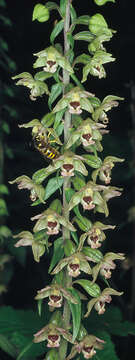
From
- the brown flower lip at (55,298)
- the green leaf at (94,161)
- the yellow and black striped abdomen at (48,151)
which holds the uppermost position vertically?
the yellow and black striped abdomen at (48,151)

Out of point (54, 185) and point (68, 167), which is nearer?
point (68, 167)

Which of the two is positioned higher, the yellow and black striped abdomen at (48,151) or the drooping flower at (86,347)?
the yellow and black striped abdomen at (48,151)

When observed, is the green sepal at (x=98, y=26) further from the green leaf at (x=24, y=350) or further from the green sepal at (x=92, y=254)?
the green leaf at (x=24, y=350)

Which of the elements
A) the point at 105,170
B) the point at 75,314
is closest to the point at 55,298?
the point at 75,314


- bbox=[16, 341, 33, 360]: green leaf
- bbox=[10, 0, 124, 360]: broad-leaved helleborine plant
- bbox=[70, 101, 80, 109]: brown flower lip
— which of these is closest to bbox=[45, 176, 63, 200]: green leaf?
bbox=[10, 0, 124, 360]: broad-leaved helleborine plant

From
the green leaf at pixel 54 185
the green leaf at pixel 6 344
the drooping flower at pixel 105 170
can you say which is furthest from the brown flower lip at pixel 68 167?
the green leaf at pixel 6 344

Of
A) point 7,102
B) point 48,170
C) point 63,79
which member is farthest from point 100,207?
point 7,102

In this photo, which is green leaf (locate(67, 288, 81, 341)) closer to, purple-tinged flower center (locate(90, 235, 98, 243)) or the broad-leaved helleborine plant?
the broad-leaved helleborine plant

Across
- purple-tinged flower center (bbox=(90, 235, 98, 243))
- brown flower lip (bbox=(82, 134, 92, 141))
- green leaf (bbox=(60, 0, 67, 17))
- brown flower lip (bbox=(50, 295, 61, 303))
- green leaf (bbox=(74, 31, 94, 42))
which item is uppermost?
green leaf (bbox=(60, 0, 67, 17))

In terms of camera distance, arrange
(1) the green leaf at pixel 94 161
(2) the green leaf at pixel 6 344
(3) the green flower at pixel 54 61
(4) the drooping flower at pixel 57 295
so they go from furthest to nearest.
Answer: (2) the green leaf at pixel 6 344, (1) the green leaf at pixel 94 161, (4) the drooping flower at pixel 57 295, (3) the green flower at pixel 54 61

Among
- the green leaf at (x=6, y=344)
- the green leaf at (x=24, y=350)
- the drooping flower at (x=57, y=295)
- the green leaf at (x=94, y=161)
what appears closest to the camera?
the drooping flower at (x=57, y=295)

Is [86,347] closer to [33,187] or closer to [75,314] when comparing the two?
[75,314]
